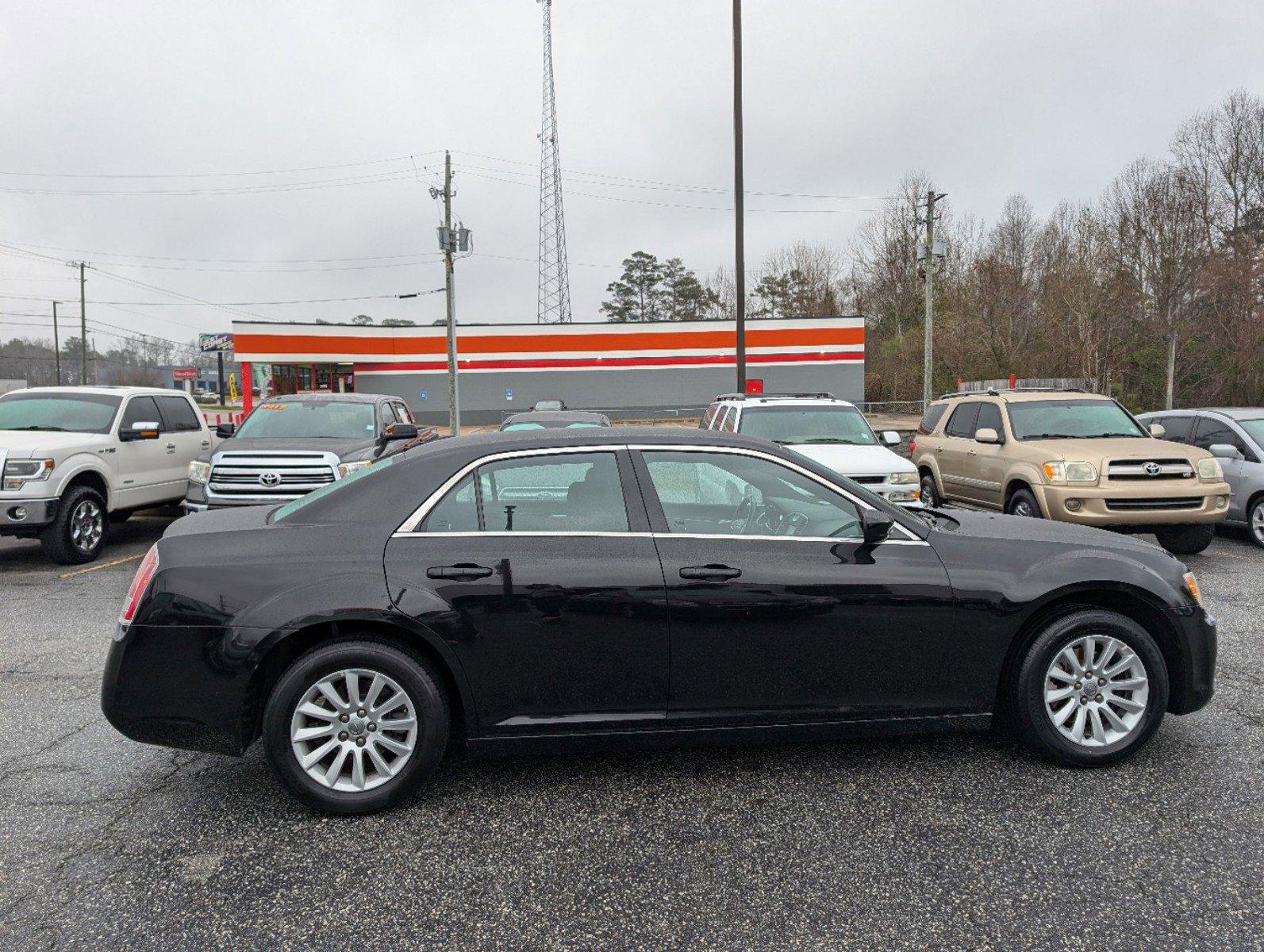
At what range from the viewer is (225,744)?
3.40 meters

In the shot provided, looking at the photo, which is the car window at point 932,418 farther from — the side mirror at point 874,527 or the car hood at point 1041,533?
the side mirror at point 874,527

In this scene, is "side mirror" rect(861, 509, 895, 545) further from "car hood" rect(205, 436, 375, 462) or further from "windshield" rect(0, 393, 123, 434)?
"windshield" rect(0, 393, 123, 434)

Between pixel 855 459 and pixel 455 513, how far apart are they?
6.20 meters

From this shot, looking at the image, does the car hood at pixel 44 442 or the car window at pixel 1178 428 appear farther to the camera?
the car window at pixel 1178 428

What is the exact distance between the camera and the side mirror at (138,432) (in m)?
9.95

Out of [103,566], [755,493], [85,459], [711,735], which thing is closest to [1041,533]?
[755,493]

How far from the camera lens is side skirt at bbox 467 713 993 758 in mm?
3484

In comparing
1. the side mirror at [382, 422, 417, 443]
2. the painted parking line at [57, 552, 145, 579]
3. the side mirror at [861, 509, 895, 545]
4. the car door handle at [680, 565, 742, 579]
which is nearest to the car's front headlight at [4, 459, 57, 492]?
the painted parking line at [57, 552, 145, 579]

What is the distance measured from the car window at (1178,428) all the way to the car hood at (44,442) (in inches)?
509

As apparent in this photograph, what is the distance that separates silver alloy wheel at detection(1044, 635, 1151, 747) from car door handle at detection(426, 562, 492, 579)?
8.34ft

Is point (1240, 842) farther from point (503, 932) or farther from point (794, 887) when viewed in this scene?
point (503, 932)

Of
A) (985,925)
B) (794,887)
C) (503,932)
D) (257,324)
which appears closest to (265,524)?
(503,932)

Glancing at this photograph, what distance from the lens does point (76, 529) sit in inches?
361

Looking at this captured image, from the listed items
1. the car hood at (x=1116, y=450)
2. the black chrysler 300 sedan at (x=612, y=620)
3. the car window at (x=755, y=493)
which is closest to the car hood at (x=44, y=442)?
the black chrysler 300 sedan at (x=612, y=620)
